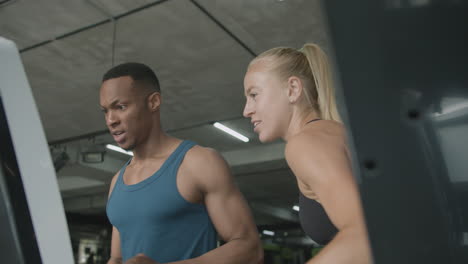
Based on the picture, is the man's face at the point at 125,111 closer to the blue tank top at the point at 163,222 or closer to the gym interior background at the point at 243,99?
the blue tank top at the point at 163,222

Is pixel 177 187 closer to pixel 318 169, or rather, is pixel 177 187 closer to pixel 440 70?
pixel 318 169

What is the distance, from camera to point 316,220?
968 millimetres

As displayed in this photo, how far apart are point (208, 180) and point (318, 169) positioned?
84 cm

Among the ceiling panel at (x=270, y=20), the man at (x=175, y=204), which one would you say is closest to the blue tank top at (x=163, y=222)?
the man at (x=175, y=204)

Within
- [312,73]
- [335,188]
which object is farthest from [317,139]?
[312,73]

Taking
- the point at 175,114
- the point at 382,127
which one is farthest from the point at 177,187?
the point at 175,114

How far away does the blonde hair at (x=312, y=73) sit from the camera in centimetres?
108

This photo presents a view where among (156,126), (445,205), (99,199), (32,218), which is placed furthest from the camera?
(99,199)

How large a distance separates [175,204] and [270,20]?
2875 millimetres

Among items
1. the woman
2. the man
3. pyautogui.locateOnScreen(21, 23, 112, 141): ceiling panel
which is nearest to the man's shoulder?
the man

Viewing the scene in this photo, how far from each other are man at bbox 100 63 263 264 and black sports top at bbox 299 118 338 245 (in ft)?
1.51

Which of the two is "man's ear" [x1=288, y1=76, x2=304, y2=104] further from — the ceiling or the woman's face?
the ceiling

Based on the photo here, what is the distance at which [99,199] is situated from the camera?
12.3 meters

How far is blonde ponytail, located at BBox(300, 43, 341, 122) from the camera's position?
3.51 feet
